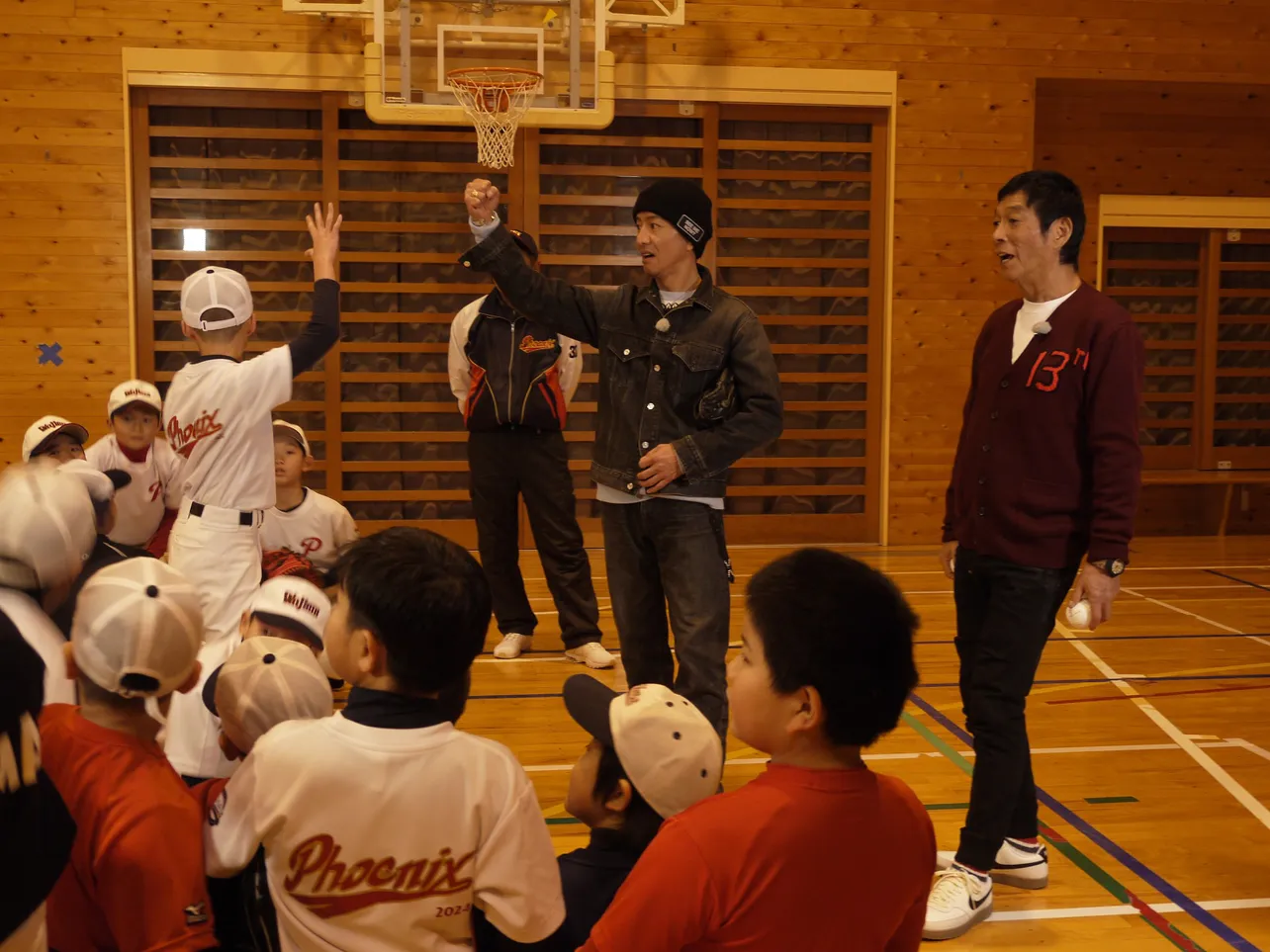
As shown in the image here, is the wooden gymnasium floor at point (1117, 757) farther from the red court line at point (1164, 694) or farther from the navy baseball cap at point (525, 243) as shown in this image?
the navy baseball cap at point (525, 243)

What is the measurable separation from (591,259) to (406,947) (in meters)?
6.96

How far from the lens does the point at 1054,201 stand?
296cm

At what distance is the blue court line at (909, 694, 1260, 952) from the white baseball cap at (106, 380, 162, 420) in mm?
3676

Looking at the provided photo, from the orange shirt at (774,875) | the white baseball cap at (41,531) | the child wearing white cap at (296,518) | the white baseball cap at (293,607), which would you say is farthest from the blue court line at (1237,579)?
the white baseball cap at (41,531)

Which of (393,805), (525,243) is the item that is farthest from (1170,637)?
(393,805)

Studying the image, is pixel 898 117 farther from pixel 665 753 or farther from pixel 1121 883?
pixel 665 753

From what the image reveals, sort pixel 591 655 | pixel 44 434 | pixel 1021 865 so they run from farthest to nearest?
1. pixel 591 655
2. pixel 44 434
3. pixel 1021 865

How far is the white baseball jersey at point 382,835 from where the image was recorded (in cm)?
170

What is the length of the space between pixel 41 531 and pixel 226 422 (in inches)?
60.7

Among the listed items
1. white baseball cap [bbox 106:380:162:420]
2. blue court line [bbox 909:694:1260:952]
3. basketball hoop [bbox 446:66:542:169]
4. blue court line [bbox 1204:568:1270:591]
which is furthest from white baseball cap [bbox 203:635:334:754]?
blue court line [bbox 1204:568:1270:591]

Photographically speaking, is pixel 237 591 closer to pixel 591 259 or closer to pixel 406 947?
pixel 406 947

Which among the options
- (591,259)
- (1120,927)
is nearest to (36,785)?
(1120,927)

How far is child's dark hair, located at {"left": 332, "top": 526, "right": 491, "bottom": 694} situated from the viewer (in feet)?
5.85

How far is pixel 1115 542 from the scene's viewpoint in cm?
283
